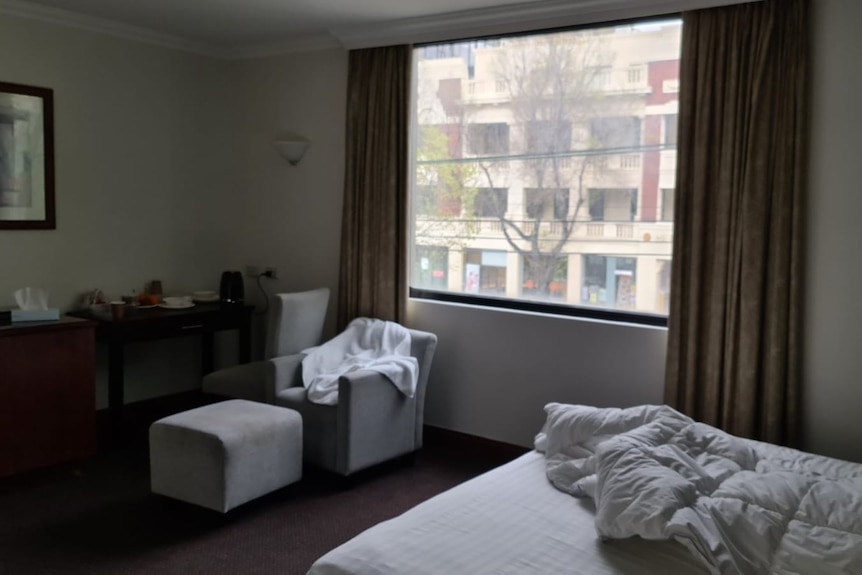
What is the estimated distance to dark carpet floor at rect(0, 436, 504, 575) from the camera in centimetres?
309

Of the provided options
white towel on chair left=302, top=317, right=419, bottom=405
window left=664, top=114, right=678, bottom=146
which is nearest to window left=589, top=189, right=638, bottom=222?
window left=664, top=114, right=678, bottom=146

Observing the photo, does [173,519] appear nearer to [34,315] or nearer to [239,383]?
[239,383]

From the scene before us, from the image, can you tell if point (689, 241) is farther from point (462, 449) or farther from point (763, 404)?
point (462, 449)

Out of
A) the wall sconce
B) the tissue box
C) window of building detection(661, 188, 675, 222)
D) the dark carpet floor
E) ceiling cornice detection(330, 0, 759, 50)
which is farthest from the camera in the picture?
the wall sconce

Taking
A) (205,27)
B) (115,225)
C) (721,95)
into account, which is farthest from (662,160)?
(115,225)

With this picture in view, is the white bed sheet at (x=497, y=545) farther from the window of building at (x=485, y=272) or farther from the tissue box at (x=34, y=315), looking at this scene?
the tissue box at (x=34, y=315)

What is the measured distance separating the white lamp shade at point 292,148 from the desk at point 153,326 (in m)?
1.07

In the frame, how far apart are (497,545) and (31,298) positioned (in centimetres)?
304

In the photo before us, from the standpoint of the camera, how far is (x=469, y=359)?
4469 millimetres

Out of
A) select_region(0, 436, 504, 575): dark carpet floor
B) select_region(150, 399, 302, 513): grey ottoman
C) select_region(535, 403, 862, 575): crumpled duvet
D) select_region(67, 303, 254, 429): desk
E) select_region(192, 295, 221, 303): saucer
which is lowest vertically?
select_region(0, 436, 504, 575): dark carpet floor

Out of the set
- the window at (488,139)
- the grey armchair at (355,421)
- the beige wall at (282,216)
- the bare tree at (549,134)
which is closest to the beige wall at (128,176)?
the beige wall at (282,216)

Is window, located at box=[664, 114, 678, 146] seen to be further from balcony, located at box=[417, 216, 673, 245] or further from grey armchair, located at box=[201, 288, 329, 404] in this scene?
grey armchair, located at box=[201, 288, 329, 404]

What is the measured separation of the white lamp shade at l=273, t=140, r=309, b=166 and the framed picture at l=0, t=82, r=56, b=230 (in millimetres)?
1385

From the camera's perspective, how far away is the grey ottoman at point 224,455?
3.33m
